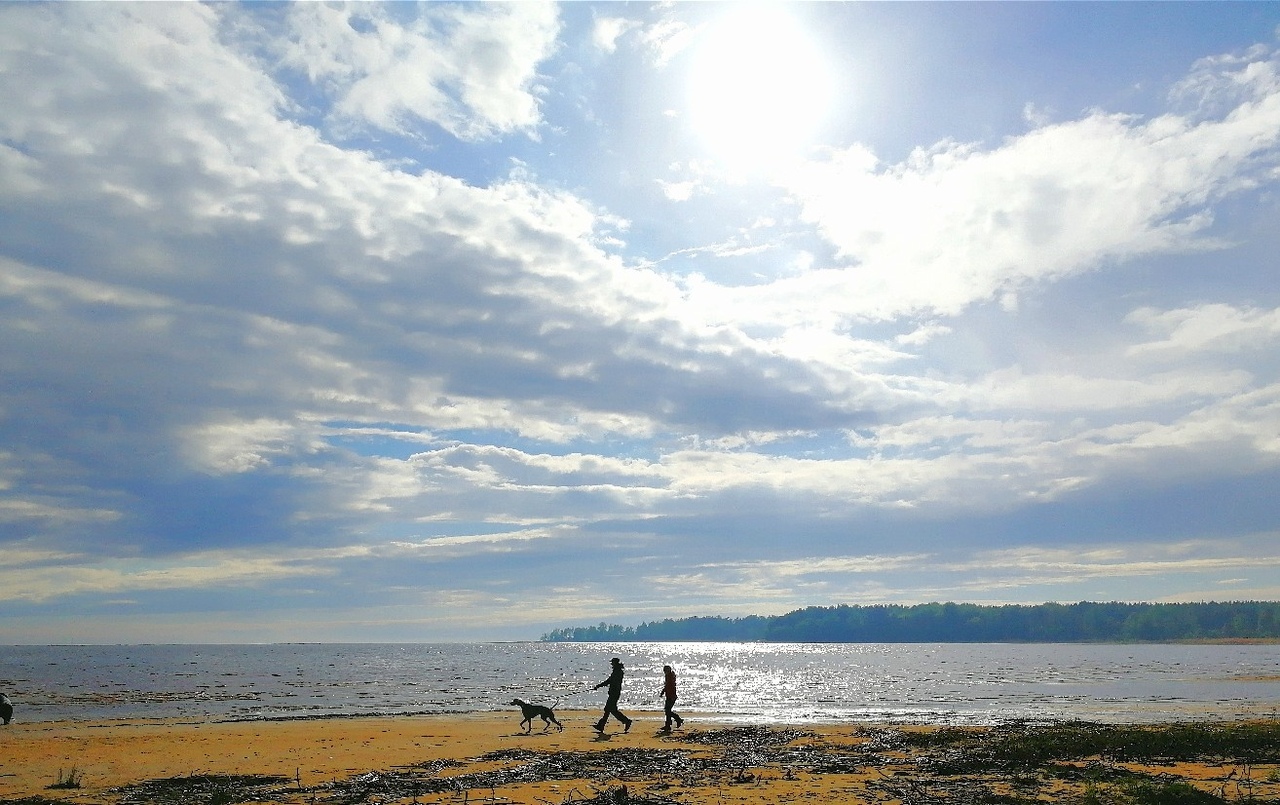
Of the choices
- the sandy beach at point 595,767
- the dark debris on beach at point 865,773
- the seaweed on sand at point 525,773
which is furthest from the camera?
the seaweed on sand at point 525,773

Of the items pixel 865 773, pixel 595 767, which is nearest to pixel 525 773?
pixel 595 767

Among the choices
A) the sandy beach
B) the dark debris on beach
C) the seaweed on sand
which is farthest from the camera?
the seaweed on sand

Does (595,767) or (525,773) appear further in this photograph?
(595,767)

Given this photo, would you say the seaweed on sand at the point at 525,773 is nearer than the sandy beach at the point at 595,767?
No

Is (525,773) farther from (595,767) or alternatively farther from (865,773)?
(865,773)

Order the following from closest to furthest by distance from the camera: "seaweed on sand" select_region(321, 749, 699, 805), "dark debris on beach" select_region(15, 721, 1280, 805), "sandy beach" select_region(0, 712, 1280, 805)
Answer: "dark debris on beach" select_region(15, 721, 1280, 805) → "sandy beach" select_region(0, 712, 1280, 805) → "seaweed on sand" select_region(321, 749, 699, 805)

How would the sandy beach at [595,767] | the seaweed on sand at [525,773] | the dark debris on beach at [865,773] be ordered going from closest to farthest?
the dark debris on beach at [865,773] → the sandy beach at [595,767] → the seaweed on sand at [525,773]

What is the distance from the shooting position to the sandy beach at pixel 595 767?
1583 cm

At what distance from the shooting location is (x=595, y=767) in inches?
760

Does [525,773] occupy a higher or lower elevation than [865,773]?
higher

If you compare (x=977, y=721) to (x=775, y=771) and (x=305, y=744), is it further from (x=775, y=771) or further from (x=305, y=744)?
(x=305, y=744)

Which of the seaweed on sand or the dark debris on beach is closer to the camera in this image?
the dark debris on beach

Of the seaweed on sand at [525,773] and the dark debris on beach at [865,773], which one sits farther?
the seaweed on sand at [525,773]

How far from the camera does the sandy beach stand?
15.8 meters
